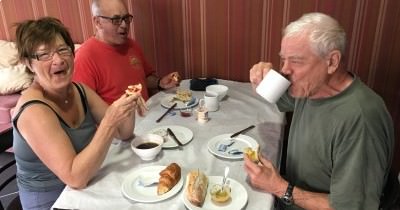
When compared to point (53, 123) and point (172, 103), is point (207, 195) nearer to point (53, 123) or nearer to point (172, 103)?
point (53, 123)

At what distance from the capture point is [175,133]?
150 centimetres

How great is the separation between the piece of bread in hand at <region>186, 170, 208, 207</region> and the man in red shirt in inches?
42.2

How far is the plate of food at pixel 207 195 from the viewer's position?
1.03 m

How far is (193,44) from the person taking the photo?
2438 mm

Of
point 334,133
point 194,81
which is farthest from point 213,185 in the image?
point 194,81

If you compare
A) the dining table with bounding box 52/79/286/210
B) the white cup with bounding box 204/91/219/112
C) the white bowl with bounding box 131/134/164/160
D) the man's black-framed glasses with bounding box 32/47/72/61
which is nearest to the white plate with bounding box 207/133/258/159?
the dining table with bounding box 52/79/286/210

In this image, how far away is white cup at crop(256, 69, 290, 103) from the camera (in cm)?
124

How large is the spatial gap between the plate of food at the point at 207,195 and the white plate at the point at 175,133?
0.28m

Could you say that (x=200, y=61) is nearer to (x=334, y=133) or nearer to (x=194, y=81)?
(x=194, y=81)

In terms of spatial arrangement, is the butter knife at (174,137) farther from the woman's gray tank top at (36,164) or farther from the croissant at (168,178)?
the woman's gray tank top at (36,164)

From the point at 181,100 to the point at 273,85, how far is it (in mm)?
737

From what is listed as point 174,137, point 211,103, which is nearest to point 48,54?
point 174,137

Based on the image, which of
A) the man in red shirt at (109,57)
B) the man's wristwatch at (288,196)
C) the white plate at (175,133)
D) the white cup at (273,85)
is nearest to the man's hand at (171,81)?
the man in red shirt at (109,57)

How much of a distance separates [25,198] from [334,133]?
48.7 inches
